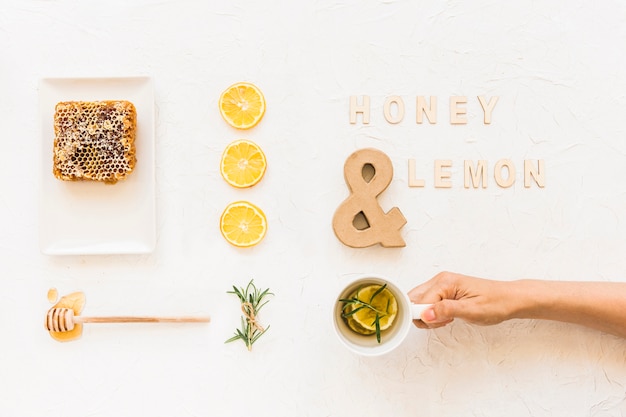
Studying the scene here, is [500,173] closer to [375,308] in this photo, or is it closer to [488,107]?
[488,107]

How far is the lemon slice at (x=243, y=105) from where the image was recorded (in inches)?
39.5

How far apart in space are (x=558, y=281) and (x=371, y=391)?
0.40 m

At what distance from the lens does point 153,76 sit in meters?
1.02

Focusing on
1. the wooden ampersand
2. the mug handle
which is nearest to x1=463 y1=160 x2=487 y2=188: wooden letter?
the wooden ampersand

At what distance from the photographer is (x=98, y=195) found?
1.01 meters

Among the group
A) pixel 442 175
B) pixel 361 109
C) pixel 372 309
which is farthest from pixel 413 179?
pixel 372 309

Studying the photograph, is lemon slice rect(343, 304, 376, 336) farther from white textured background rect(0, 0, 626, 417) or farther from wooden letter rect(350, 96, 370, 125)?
wooden letter rect(350, 96, 370, 125)

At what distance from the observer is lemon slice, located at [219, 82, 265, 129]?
1004 millimetres

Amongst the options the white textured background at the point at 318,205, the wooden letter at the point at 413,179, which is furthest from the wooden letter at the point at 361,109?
the wooden letter at the point at 413,179

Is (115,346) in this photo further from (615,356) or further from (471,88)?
(615,356)

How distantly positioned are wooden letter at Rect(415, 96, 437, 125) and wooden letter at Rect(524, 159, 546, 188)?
0.20 metres

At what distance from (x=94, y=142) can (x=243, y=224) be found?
12.0 inches

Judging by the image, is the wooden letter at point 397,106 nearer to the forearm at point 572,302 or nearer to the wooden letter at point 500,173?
the wooden letter at point 500,173

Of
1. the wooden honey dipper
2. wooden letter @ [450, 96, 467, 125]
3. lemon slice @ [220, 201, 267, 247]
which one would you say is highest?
wooden letter @ [450, 96, 467, 125]
